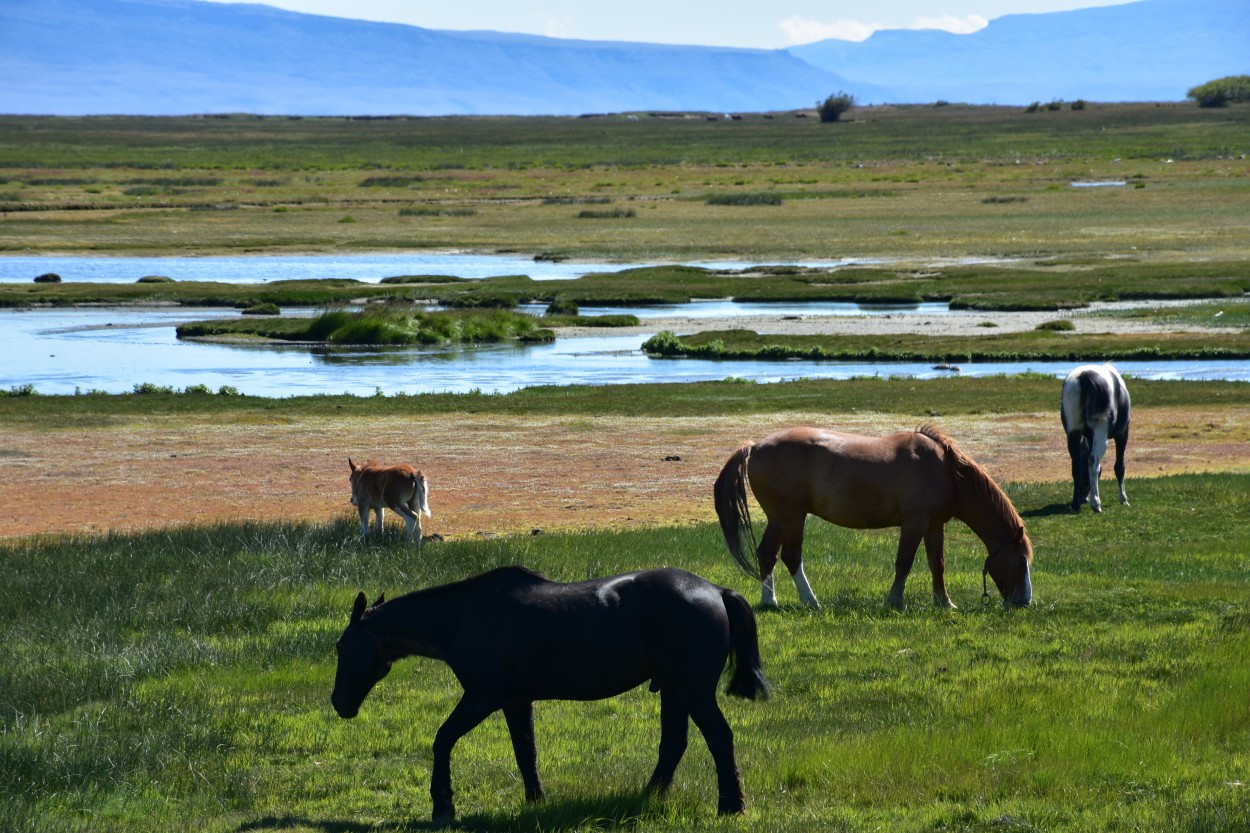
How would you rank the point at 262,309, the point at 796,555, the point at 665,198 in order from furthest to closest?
1. the point at 665,198
2. the point at 262,309
3. the point at 796,555

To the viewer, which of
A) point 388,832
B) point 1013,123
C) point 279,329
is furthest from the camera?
point 1013,123

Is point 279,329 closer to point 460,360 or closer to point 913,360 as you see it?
point 460,360

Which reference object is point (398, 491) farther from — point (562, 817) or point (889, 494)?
point (562, 817)

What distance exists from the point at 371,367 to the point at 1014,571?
29220mm

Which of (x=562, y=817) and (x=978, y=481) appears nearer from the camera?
(x=562, y=817)

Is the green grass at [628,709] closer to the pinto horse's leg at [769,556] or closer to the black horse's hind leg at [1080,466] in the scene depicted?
the pinto horse's leg at [769,556]

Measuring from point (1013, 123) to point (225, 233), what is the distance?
140205mm

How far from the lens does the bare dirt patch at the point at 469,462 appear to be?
Result: 68.5ft

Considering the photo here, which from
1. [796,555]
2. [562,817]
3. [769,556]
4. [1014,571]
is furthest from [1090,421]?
[562,817]

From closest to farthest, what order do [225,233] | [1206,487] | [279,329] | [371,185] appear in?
[1206,487] → [279,329] → [225,233] → [371,185]

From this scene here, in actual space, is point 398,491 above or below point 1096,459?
above

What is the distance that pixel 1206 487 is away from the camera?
20578 mm

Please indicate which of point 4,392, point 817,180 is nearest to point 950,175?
point 817,180

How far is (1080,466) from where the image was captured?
64.2 feet
